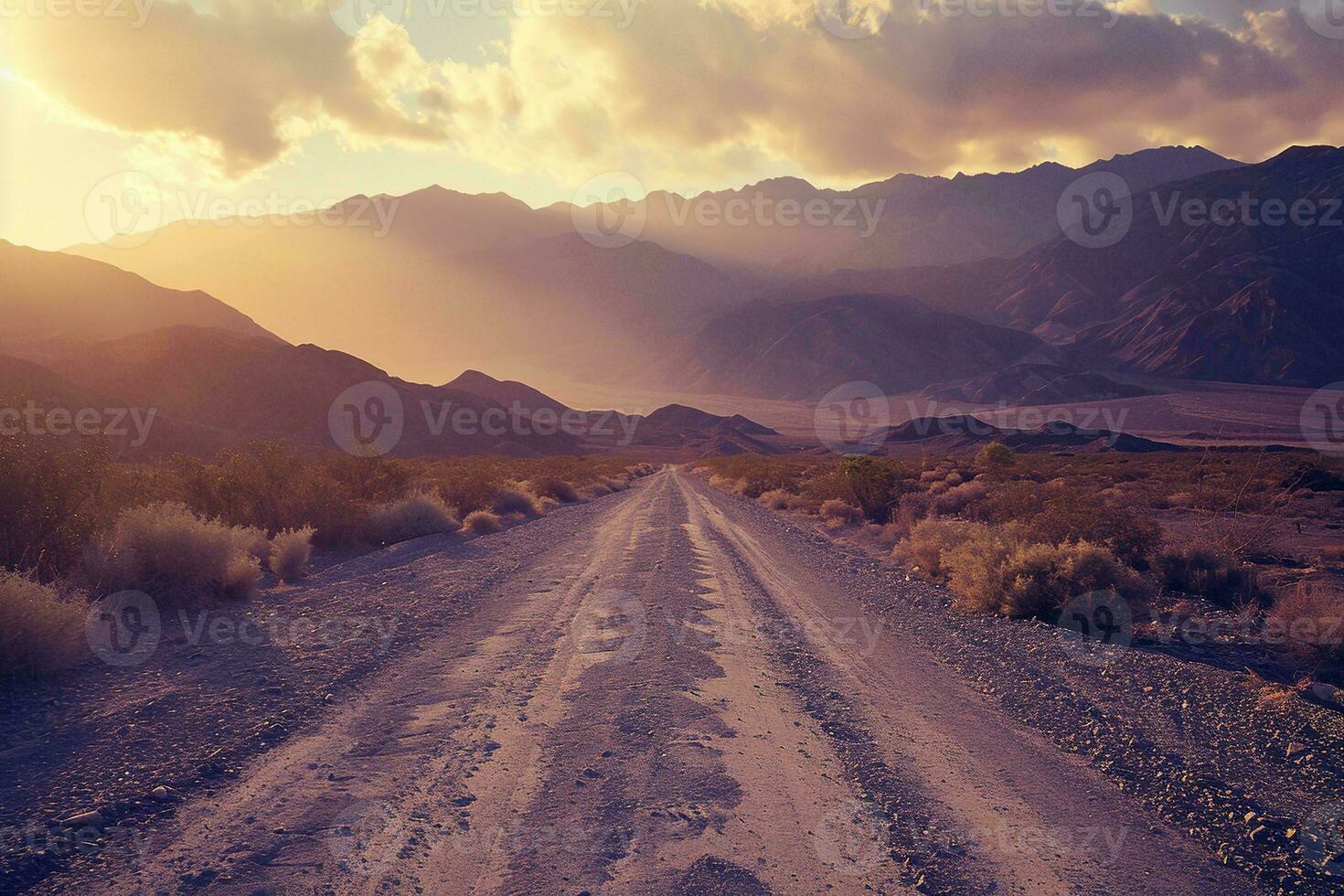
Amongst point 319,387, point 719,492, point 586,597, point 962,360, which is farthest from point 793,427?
point 586,597

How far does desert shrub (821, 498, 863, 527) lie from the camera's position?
830 inches

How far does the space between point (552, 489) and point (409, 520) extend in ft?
45.6

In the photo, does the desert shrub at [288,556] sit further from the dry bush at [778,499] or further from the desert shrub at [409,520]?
the dry bush at [778,499]

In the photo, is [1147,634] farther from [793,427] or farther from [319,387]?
[793,427]

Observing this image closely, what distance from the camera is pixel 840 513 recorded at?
2205 centimetres

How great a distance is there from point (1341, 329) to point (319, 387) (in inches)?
6185
